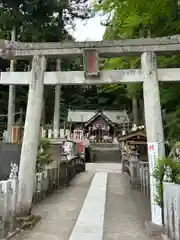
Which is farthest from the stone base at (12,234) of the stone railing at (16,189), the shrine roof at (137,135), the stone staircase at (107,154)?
the stone staircase at (107,154)

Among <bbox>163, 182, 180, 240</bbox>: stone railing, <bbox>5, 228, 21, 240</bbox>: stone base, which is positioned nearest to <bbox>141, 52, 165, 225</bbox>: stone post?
<bbox>163, 182, 180, 240</bbox>: stone railing

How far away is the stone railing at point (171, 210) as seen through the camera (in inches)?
202

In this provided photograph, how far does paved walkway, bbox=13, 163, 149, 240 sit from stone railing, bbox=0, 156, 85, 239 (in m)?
0.31

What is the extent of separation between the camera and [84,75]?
764 cm

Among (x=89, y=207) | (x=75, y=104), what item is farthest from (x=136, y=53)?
(x=75, y=104)

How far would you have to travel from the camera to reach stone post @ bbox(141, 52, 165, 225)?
6719 millimetres

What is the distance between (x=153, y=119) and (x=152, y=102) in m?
0.42

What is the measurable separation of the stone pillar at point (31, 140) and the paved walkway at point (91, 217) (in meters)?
0.72

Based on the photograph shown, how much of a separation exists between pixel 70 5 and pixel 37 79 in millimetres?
23055

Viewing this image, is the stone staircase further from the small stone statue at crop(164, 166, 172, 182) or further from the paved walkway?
the small stone statue at crop(164, 166, 172, 182)

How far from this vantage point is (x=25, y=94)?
3328cm

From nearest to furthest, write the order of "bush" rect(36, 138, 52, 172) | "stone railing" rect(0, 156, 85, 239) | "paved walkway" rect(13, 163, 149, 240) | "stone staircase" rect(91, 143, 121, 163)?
"stone railing" rect(0, 156, 85, 239), "paved walkway" rect(13, 163, 149, 240), "bush" rect(36, 138, 52, 172), "stone staircase" rect(91, 143, 121, 163)

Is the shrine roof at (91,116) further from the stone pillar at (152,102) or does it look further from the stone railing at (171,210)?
the stone railing at (171,210)

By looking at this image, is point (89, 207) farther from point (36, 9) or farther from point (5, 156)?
point (36, 9)
